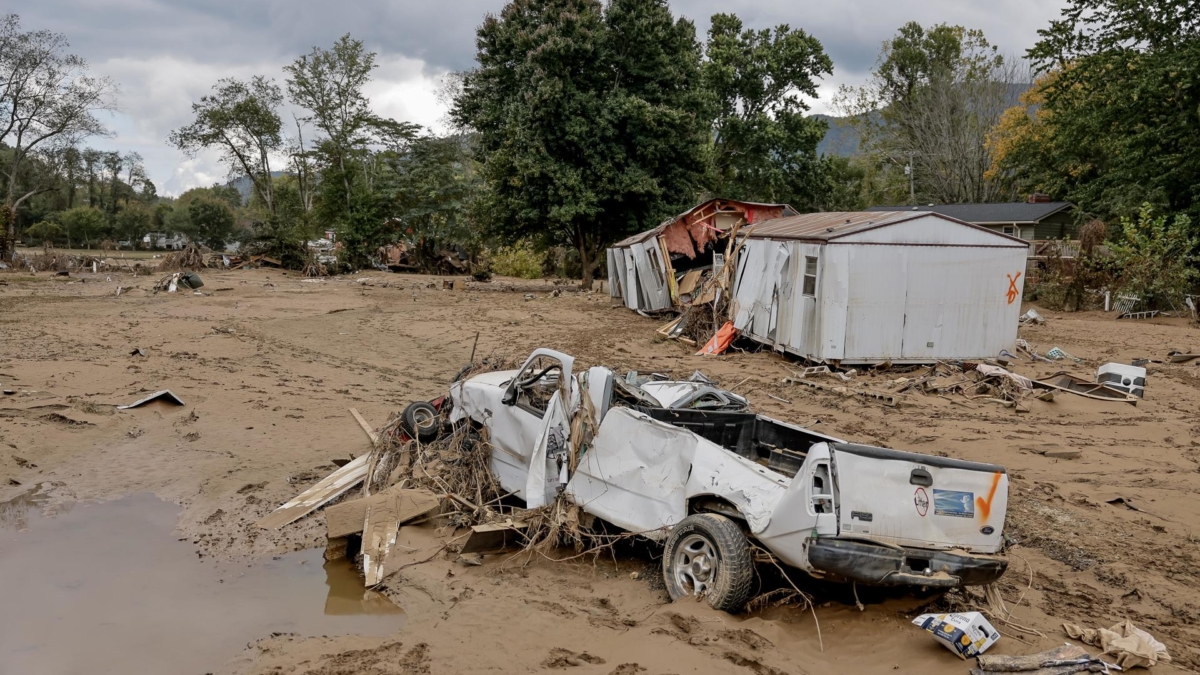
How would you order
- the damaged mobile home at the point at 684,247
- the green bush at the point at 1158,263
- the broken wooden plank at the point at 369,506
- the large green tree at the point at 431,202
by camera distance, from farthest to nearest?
1. the large green tree at the point at 431,202
2. the damaged mobile home at the point at 684,247
3. the green bush at the point at 1158,263
4. the broken wooden plank at the point at 369,506

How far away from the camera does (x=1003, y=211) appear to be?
39.9 meters

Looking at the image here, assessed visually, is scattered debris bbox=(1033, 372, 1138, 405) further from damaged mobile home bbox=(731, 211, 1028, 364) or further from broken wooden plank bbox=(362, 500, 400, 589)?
broken wooden plank bbox=(362, 500, 400, 589)

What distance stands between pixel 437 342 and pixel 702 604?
14.5 m

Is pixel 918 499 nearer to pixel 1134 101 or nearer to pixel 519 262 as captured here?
pixel 1134 101

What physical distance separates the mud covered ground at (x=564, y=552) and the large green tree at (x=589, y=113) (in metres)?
9.43

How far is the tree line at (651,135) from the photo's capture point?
27875mm

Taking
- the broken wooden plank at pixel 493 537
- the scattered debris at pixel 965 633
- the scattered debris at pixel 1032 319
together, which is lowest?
the broken wooden plank at pixel 493 537

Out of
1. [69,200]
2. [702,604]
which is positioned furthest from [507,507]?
[69,200]

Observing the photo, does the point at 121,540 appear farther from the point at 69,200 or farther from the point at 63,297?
the point at 69,200

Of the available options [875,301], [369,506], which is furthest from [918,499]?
[875,301]

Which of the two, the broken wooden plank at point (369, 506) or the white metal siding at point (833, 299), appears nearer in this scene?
the broken wooden plank at point (369, 506)

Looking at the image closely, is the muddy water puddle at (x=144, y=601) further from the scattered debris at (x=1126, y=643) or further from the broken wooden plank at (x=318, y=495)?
the scattered debris at (x=1126, y=643)

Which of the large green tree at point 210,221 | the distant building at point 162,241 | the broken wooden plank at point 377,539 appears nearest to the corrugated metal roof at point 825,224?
the broken wooden plank at point 377,539

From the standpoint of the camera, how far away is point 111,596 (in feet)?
20.1
